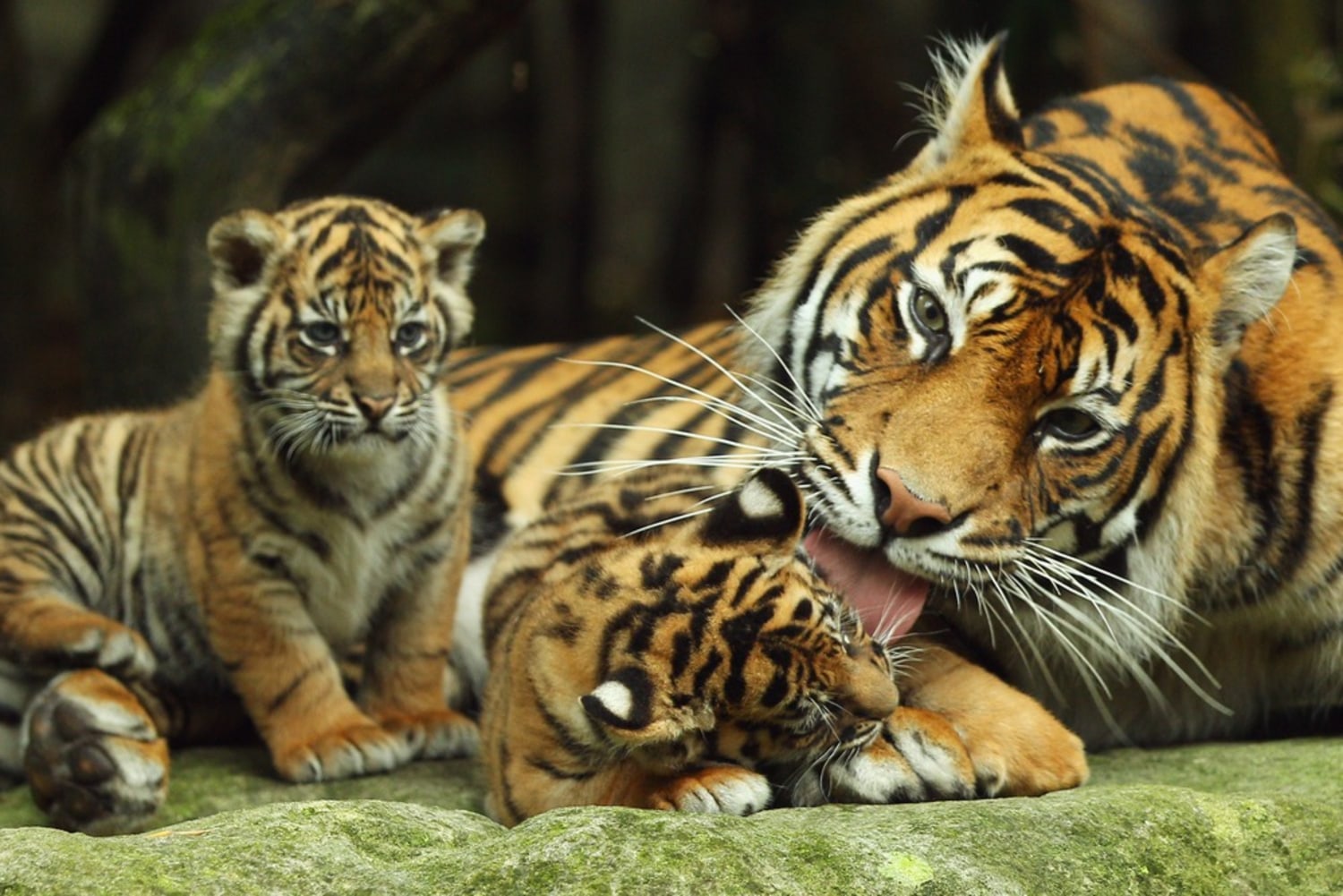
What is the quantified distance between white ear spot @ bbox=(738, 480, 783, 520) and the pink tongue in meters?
0.16

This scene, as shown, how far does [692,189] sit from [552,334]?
3.53 feet

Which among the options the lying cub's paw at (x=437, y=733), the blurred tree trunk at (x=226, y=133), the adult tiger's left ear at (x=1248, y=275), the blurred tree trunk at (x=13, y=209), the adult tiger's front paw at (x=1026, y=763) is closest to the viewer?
the adult tiger's front paw at (x=1026, y=763)

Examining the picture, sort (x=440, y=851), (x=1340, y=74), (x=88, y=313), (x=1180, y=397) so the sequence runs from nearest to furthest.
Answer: (x=440, y=851) → (x=1180, y=397) → (x=88, y=313) → (x=1340, y=74)

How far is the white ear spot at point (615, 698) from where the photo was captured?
2617 millimetres

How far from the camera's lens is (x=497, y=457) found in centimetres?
475

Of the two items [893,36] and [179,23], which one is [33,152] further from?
[893,36]

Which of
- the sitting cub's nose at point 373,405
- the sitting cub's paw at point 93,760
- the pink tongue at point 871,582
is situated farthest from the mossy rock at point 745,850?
the sitting cub's nose at point 373,405

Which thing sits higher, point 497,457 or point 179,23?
point 179,23

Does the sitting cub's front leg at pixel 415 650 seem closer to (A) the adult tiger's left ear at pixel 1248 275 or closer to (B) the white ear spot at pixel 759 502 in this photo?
(B) the white ear spot at pixel 759 502

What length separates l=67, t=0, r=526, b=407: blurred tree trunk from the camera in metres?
4.97

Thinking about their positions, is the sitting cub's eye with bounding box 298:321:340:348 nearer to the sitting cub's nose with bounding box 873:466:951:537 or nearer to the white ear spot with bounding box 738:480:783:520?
the white ear spot with bounding box 738:480:783:520

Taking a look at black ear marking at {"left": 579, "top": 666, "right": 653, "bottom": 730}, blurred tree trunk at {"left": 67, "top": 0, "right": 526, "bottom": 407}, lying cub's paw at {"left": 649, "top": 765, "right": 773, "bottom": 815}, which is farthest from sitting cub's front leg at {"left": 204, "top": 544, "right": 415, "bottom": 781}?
blurred tree trunk at {"left": 67, "top": 0, "right": 526, "bottom": 407}

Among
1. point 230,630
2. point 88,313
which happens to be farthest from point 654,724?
point 88,313

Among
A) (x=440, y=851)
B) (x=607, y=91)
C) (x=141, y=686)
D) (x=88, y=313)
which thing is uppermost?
(x=607, y=91)
